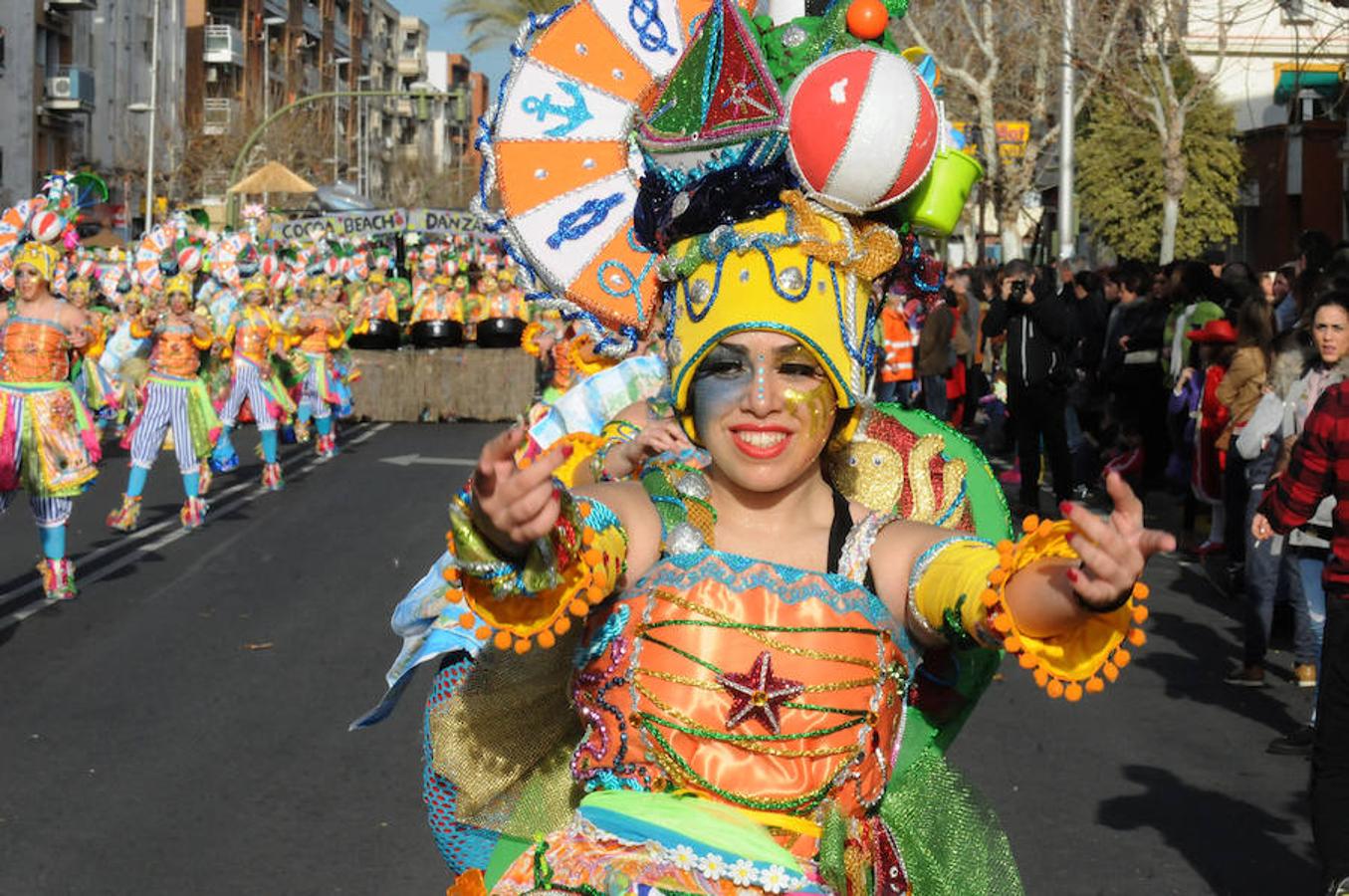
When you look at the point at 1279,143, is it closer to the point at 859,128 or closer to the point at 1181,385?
the point at 1181,385

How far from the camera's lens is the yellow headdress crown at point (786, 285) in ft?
11.2

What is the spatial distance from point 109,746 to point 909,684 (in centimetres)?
546

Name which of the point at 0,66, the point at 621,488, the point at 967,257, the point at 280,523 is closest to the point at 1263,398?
the point at 621,488

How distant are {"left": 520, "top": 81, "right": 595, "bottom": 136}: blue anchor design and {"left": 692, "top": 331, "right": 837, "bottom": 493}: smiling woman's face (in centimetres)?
106

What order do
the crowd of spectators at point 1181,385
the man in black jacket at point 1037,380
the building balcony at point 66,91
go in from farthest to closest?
the building balcony at point 66,91, the man in black jacket at point 1037,380, the crowd of spectators at point 1181,385

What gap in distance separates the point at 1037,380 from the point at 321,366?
973cm

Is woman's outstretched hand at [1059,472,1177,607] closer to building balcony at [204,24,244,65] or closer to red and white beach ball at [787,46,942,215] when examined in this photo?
red and white beach ball at [787,46,942,215]

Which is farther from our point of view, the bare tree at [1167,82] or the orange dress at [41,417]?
the bare tree at [1167,82]

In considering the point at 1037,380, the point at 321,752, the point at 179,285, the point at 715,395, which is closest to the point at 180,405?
the point at 179,285

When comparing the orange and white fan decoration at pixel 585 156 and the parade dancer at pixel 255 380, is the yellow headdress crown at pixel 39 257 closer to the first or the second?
the parade dancer at pixel 255 380

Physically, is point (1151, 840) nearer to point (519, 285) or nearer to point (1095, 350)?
point (519, 285)

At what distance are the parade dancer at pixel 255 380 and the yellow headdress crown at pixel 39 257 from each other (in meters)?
5.89

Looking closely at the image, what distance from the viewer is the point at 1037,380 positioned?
15.5 m

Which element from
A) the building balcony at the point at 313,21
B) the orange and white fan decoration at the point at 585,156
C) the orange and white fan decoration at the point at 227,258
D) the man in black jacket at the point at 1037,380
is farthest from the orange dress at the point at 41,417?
the building balcony at the point at 313,21
